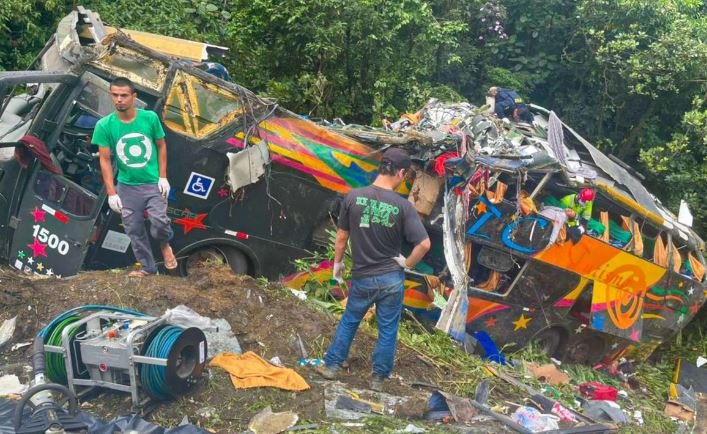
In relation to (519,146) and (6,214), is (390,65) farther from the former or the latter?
(6,214)

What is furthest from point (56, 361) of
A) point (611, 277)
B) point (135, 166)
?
point (611, 277)

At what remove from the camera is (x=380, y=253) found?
5.10m

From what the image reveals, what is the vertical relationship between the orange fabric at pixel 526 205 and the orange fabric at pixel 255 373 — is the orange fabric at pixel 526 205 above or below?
above

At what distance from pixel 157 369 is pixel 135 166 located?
196 cm

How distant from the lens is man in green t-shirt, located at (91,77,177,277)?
18.3 ft

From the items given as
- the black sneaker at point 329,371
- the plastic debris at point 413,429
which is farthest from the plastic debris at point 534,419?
the black sneaker at point 329,371

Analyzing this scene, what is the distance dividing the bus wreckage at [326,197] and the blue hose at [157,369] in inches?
88.4

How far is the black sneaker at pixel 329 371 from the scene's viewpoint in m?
5.25

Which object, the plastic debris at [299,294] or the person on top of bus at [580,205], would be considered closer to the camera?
the plastic debris at [299,294]

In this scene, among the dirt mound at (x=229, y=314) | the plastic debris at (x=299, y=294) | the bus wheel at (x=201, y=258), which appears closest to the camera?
the dirt mound at (x=229, y=314)

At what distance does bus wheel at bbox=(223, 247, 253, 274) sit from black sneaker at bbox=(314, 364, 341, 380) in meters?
2.10

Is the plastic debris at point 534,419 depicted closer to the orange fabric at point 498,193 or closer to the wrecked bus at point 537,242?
the wrecked bus at point 537,242

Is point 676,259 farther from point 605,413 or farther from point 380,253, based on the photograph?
point 380,253

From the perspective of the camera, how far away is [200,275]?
6.22 m
